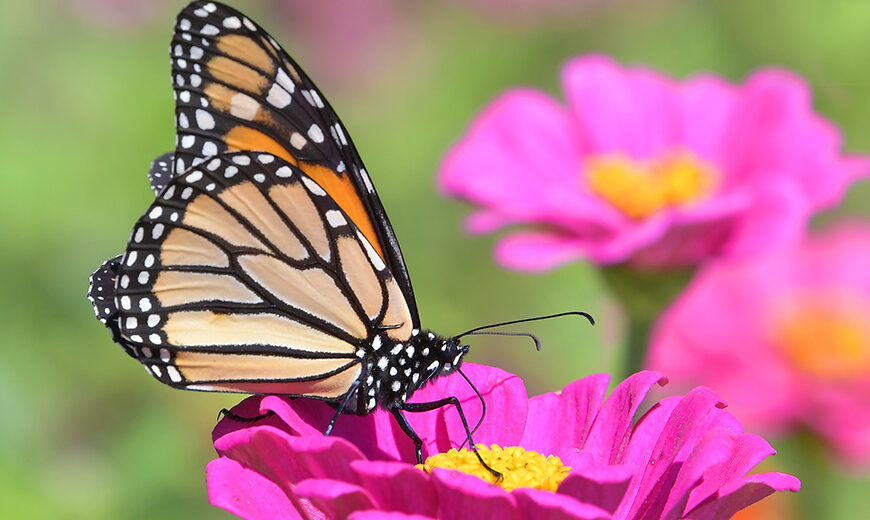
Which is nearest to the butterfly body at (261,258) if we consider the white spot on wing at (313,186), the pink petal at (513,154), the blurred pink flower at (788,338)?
the white spot on wing at (313,186)

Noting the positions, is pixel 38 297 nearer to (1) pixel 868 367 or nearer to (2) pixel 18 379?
(2) pixel 18 379

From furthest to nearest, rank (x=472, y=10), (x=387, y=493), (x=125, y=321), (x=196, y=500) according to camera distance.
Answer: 1. (x=472, y=10)
2. (x=196, y=500)
3. (x=125, y=321)
4. (x=387, y=493)

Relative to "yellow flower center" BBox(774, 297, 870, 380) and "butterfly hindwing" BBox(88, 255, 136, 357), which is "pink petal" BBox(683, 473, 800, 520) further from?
"yellow flower center" BBox(774, 297, 870, 380)

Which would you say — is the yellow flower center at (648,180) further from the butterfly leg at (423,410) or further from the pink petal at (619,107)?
the butterfly leg at (423,410)

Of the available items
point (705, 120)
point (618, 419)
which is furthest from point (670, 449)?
point (705, 120)

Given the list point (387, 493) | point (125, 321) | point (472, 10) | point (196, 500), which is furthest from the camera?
point (472, 10)

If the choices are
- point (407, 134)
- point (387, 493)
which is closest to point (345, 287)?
point (387, 493)

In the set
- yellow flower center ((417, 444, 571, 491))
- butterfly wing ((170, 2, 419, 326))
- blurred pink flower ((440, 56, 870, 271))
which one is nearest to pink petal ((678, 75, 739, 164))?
blurred pink flower ((440, 56, 870, 271))
